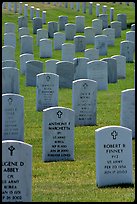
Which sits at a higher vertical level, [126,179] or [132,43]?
[132,43]

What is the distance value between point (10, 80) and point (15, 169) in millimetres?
10312

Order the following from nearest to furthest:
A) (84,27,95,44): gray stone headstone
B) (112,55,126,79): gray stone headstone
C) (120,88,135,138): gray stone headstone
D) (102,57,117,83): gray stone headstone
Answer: (120,88,135,138): gray stone headstone < (102,57,117,83): gray stone headstone < (112,55,126,79): gray stone headstone < (84,27,95,44): gray stone headstone

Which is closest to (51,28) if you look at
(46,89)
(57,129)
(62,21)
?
(62,21)

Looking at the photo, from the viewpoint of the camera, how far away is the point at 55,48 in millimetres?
30062

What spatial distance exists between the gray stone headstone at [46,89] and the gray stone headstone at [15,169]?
788 cm

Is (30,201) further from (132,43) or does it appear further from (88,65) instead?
(132,43)

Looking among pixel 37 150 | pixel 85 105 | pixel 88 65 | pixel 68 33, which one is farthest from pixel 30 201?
pixel 68 33

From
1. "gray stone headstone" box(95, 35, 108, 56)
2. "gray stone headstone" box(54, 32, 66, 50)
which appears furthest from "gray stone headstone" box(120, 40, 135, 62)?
"gray stone headstone" box(54, 32, 66, 50)

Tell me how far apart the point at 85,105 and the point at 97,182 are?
17.0 ft

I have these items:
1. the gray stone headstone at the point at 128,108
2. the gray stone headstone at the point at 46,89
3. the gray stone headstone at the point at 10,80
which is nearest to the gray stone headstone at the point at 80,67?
the gray stone headstone at the point at 10,80

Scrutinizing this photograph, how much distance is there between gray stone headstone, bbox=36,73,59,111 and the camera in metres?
18.1

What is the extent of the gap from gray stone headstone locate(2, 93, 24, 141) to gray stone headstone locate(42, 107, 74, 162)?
1321 millimetres

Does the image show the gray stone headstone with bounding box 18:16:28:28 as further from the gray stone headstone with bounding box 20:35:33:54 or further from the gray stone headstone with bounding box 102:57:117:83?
the gray stone headstone with bounding box 102:57:117:83

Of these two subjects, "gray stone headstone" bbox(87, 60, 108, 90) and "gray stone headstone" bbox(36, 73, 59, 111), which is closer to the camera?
"gray stone headstone" bbox(36, 73, 59, 111)
